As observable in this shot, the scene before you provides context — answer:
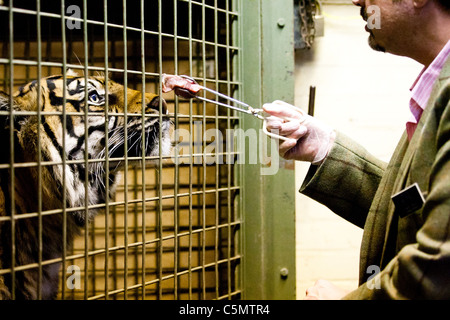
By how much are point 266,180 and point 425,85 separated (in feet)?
2.20

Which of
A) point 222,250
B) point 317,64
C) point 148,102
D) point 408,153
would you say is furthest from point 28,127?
point 317,64

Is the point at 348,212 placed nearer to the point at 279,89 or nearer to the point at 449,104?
the point at 279,89

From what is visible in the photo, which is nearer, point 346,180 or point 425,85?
point 425,85

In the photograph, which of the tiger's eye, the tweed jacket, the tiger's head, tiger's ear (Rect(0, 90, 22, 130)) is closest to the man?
the tweed jacket

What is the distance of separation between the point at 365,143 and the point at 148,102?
1374 mm

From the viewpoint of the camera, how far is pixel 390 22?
3.49ft

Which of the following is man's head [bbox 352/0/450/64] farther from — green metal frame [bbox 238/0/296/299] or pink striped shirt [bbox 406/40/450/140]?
green metal frame [bbox 238/0/296/299]

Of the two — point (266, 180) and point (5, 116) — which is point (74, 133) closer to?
point (5, 116)

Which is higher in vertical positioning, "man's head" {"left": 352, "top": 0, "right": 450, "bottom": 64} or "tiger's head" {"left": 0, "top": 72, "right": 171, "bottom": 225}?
"man's head" {"left": 352, "top": 0, "right": 450, "bottom": 64}

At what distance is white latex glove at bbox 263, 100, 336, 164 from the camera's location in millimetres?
1292

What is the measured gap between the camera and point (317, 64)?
2.33 metres

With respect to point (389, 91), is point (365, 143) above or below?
below

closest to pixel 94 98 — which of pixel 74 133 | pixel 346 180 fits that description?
pixel 74 133
